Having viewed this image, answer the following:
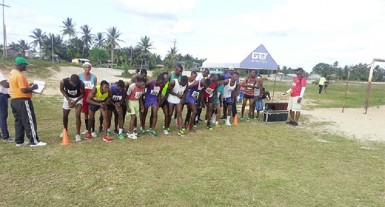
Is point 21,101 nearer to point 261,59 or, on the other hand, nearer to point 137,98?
point 137,98

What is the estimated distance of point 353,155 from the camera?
21.6ft

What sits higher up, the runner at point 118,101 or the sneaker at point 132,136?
the runner at point 118,101

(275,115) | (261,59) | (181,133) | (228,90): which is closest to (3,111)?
(181,133)

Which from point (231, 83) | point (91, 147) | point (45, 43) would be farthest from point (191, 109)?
point (45, 43)

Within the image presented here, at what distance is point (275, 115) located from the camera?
10.3m

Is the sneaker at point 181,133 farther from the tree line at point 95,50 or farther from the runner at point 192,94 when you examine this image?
the tree line at point 95,50

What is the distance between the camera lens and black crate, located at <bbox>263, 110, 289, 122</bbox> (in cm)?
1023

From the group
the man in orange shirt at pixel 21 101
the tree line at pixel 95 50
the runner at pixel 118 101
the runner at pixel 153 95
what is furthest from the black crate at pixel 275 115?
the tree line at pixel 95 50

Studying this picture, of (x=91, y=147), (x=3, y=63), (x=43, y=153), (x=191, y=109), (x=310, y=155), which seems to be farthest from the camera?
(x=3, y=63)

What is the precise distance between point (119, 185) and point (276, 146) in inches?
164

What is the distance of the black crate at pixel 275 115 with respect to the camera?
10.2 metres

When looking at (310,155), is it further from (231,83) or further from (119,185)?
(119,185)

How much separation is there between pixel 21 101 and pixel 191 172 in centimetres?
358

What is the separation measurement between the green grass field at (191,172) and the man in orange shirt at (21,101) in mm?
347
